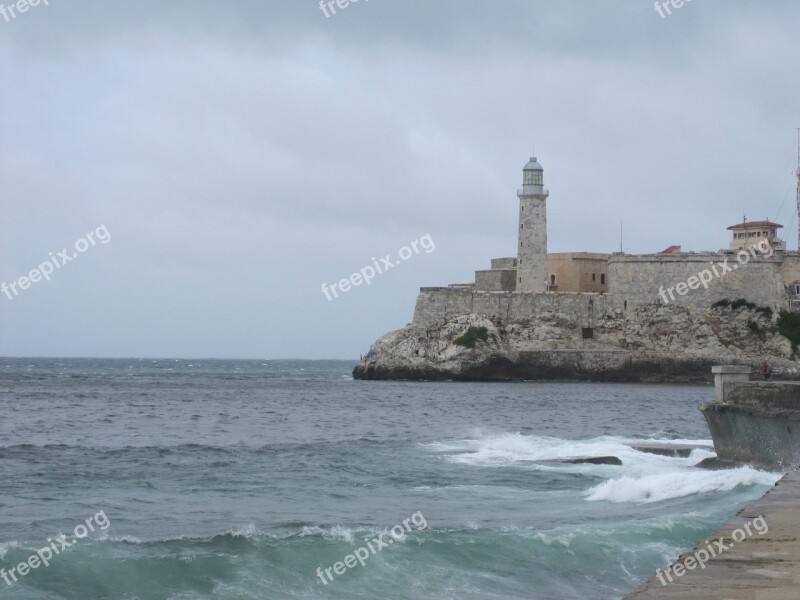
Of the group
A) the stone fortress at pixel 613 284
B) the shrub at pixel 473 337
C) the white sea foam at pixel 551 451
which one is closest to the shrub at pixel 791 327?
the stone fortress at pixel 613 284

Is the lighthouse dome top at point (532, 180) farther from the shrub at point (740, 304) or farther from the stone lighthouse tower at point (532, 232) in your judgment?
the shrub at point (740, 304)

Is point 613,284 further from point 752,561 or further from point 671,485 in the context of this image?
point 752,561

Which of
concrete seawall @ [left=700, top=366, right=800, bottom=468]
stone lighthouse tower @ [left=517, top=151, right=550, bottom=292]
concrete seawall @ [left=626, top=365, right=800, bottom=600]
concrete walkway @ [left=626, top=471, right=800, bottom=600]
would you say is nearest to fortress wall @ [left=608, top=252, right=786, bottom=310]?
stone lighthouse tower @ [left=517, top=151, right=550, bottom=292]

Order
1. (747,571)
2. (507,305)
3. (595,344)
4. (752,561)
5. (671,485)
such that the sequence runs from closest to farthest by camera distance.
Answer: (747,571) → (752,561) → (671,485) → (595,344) → (507,305)

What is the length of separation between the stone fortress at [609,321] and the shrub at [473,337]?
51 millimetres

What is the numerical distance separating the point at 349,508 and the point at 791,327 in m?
46.2

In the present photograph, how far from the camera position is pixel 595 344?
197 ft

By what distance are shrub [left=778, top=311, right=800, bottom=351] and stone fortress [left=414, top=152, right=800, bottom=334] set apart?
939mm

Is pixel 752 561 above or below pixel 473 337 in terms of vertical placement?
below

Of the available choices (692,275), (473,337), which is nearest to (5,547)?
(473,337)

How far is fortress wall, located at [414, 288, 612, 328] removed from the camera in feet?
197

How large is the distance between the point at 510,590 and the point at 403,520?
338 cm

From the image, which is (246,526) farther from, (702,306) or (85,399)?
(702,306)

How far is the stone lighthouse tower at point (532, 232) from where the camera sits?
6134cm
